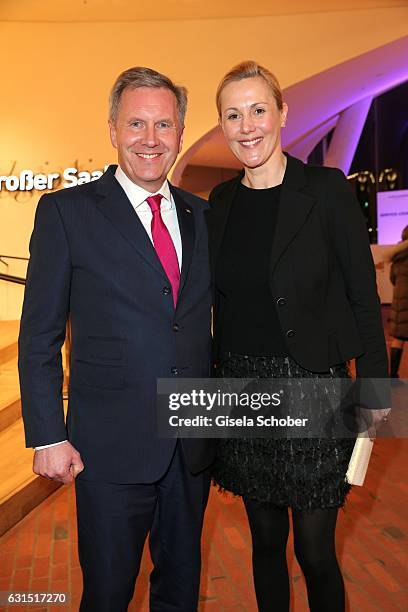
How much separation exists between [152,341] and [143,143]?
609mm

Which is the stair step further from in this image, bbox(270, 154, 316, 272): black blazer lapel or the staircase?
bbox(270, 154, 316, 272): black blazer lapel

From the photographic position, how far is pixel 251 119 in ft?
6.35

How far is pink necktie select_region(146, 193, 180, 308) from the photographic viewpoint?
6.04ft

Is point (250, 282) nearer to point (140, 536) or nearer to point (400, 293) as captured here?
point (140, 536)

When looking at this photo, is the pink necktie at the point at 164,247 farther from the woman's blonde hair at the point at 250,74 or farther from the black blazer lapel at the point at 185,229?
the woman's blonde hair at the point at 250,74

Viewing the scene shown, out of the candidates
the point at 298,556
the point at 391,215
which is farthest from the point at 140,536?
the point at 391,215

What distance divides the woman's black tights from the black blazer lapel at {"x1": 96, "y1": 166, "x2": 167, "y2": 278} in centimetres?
88

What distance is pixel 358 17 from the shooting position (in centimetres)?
886

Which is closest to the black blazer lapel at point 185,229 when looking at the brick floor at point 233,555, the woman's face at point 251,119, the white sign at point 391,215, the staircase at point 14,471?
the woman's face at point 251,119

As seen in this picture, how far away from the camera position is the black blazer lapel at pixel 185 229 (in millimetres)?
1866

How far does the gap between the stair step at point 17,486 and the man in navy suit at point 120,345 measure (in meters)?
2.09

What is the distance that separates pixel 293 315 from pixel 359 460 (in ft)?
1.63

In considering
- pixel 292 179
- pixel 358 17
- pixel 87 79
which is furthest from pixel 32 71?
pixel 292 179

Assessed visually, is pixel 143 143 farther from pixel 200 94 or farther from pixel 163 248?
pixel 200 94
